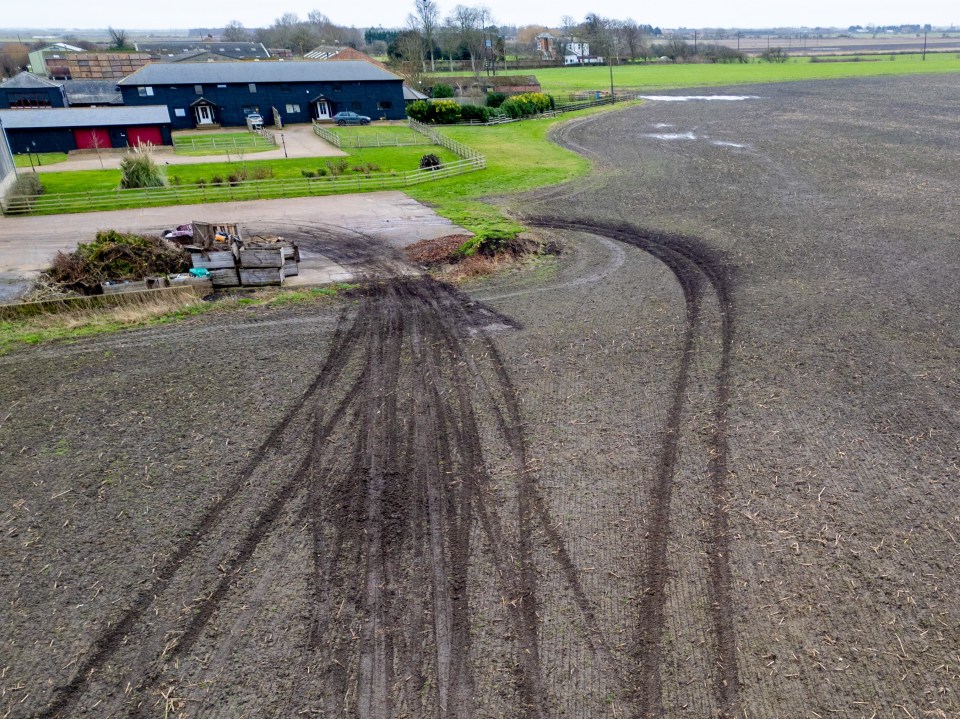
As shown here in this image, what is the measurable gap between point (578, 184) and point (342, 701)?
30803 mm

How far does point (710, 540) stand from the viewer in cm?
954

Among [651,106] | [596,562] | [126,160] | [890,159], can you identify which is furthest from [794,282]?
[651,106]

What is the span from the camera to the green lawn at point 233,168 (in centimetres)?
3638

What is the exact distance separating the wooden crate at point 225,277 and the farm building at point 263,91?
141 feet

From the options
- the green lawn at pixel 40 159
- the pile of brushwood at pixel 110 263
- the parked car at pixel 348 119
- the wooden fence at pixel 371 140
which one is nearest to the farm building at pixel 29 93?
the green lawn at pixel 40 159

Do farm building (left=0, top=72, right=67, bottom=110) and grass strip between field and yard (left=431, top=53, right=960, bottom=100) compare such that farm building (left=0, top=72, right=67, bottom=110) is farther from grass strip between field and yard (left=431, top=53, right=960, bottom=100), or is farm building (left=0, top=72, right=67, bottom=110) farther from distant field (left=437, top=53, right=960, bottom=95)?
distant field (left=437, top=53, right=960, bottom=95)

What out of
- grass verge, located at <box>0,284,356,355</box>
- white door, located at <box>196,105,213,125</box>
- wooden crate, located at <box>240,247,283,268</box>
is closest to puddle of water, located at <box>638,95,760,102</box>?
white door, located at <box>196,105,213,125</box>

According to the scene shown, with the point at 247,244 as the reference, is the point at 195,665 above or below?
below

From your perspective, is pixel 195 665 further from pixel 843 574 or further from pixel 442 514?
pixel 843 574

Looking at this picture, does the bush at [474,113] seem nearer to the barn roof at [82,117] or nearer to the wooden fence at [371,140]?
the wooden fence at [371,140]

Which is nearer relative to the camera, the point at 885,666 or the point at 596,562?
the point at 885,666

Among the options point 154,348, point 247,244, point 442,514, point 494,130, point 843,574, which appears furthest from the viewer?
point 494,130

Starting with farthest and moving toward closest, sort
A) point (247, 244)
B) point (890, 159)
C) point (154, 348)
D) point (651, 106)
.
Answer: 1. point (651, 106)
2. point (890, 159)
3. point (247, 244)
4. point (154, 348)

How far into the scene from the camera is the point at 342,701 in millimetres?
7406
